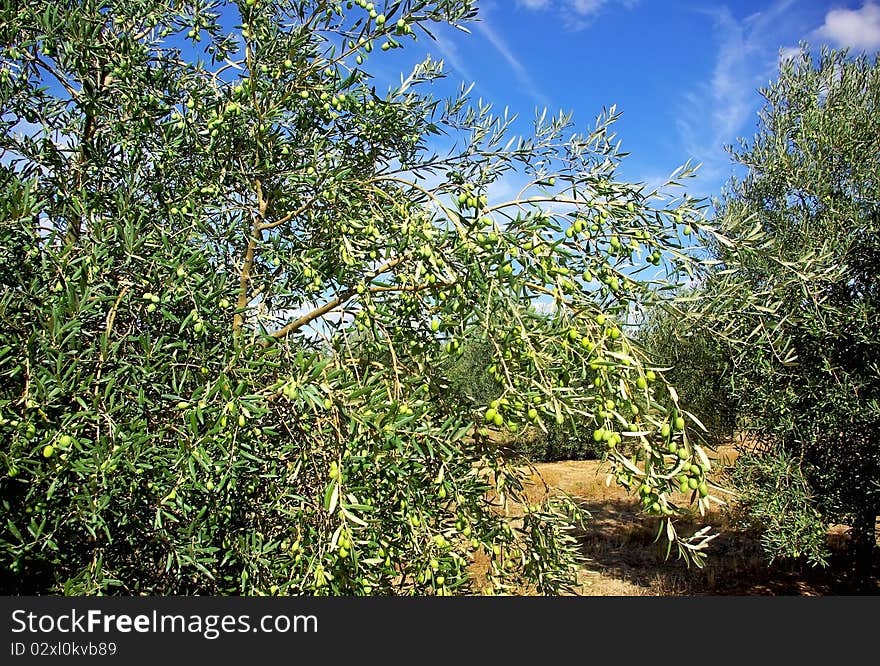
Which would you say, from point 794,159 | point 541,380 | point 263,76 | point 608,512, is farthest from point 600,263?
point 608,512

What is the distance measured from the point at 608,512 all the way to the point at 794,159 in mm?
11289

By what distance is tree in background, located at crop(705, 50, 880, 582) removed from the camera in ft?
23.6

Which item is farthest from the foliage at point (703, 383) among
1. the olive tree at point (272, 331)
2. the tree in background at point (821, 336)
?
the olive tree at point (272, 331)

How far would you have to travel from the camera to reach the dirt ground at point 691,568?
10.3 meters

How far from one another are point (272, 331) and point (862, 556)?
9.92 m

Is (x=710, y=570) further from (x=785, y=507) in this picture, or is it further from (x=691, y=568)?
(x=785, y=507)

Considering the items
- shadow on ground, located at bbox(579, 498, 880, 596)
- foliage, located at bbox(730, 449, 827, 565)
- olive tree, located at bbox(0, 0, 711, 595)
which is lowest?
shadow on ground, located at bbox(579, 498, 880, 596)

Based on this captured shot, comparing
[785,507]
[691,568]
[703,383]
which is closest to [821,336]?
[785,507]

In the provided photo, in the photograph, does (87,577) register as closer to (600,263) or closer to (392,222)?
(392,222)

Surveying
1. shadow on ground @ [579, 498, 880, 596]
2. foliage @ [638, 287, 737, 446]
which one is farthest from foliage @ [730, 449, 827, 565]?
shadow on ground @ [579, 498, 880, 596]

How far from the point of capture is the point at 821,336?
23.8 feet

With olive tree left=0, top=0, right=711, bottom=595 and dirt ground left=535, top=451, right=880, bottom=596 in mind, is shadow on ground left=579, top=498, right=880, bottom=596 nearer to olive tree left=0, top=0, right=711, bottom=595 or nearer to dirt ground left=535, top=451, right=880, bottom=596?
dirt ground left=535, top=451, right=880, bottom=596

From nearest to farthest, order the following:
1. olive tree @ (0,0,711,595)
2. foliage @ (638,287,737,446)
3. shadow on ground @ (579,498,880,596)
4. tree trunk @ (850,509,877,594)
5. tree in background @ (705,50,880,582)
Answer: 1. olive tree @ (0,0,711,595)
2. tree in background @ (705,50,880,582)
3. tree trunk @ (850,509,877,594)
4. foliage @ (638,287,737,446)
5. shadow on ground @ (579,498,880,596)

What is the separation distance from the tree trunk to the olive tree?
23.5 ft
